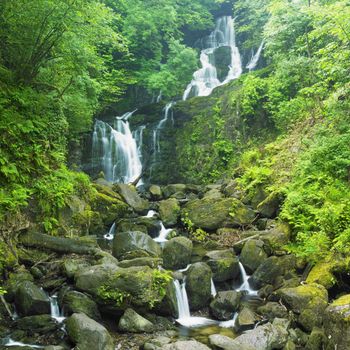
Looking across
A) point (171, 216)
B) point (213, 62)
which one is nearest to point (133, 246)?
point (171, 216)

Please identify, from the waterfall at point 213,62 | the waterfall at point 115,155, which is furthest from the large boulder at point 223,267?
the waterfall at point 213,62

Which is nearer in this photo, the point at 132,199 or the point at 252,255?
the point at 252,255

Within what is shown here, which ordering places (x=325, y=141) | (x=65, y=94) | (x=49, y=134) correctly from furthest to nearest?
(x=65, y=94) → (x=49, y=134) → (x=325, y=141)

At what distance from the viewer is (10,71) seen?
10.1m

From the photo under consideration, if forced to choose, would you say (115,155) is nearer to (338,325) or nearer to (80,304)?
(80,304)

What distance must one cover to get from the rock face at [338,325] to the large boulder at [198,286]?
3.17 meters

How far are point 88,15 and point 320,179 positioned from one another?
8.04 metres

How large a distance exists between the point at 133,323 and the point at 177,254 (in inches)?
128

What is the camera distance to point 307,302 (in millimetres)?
7402

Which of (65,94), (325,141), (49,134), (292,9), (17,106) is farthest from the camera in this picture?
(292,9)

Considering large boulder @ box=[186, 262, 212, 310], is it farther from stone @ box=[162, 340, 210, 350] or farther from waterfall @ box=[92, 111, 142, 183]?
waterfall @ box=[92, 111, 142, 183]

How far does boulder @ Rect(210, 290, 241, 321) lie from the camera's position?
8.41 meters

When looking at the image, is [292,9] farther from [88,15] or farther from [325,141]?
[88,15]

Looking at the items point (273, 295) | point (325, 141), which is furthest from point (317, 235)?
point (325, 141)
